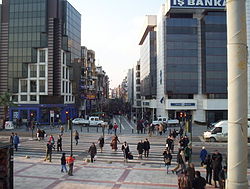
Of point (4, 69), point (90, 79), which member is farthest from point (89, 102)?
point (4, 69)

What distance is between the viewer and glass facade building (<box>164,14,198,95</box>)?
198ft

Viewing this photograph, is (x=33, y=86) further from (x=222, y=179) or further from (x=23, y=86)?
(x=222, y=179)

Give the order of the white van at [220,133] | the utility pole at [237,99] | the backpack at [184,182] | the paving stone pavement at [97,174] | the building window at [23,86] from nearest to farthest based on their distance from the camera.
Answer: the utility pole at [237,99], the backpack at [184,182], the paving stone pavement at [97,174], the white van at [220,133], the building window at [23,86]

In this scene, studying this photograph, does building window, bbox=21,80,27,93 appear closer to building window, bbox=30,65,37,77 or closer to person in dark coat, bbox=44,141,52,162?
building window, bbox=30,65,37,77

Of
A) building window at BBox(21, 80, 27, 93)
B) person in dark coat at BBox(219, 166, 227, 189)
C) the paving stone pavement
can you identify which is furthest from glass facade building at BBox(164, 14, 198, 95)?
person in dark coat at BBox(219, 166, 227, 189)

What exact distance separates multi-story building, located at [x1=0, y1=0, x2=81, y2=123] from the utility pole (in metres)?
51.1

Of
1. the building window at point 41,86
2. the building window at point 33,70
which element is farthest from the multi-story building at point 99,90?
the building window at point 33,70

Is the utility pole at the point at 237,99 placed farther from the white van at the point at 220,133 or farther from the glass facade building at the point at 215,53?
the glass facade building at the point at 215,53

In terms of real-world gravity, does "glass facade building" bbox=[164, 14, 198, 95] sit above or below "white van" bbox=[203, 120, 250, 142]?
above

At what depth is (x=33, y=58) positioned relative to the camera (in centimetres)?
5781

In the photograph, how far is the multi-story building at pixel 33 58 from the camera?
5756 cm

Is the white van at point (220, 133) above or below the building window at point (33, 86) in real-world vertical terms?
below

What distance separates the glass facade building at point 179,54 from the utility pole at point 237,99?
51.9 m

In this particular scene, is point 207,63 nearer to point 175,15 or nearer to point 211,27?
point 211,27
